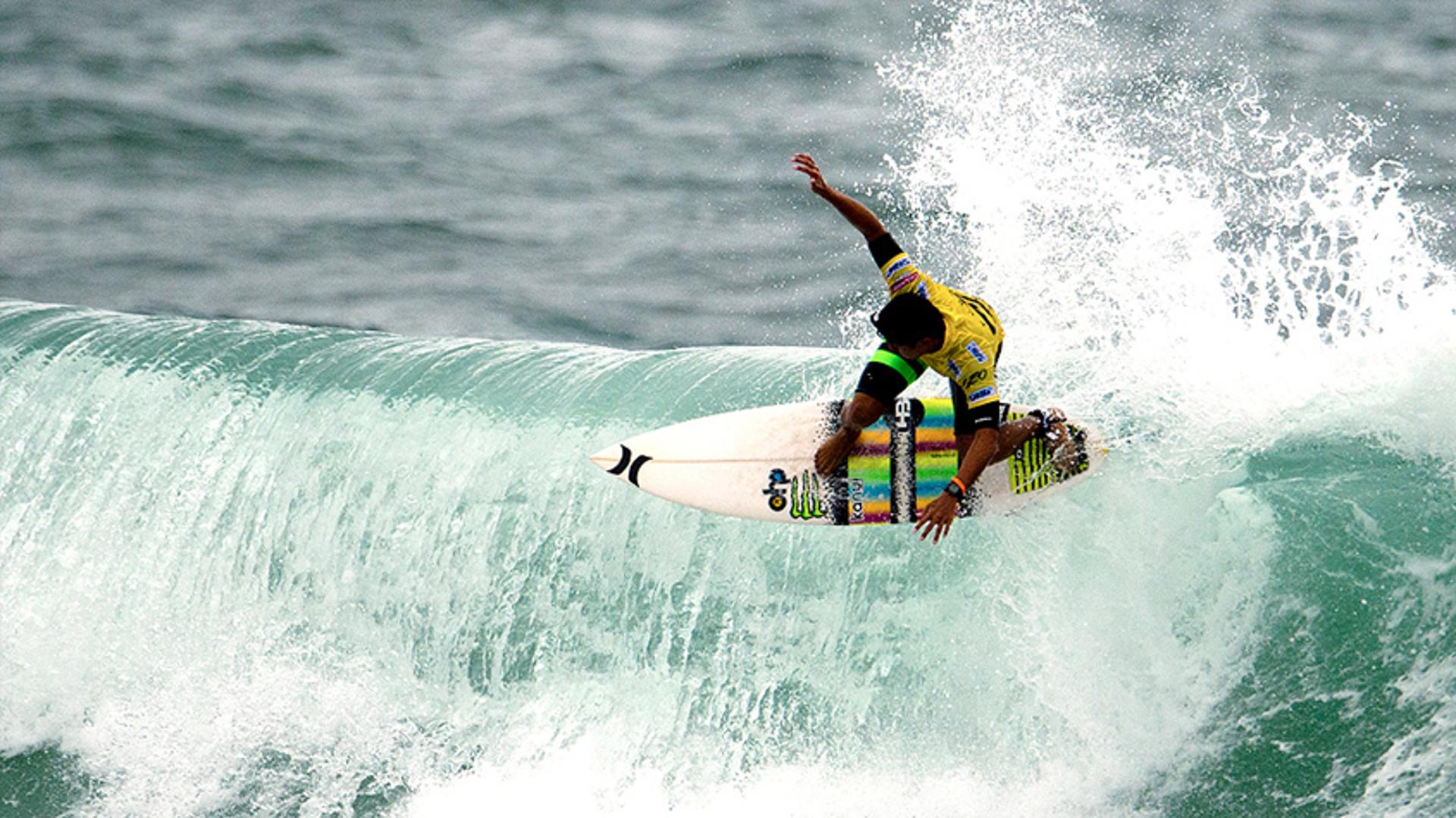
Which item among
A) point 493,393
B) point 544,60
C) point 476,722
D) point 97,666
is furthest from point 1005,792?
point 544,60

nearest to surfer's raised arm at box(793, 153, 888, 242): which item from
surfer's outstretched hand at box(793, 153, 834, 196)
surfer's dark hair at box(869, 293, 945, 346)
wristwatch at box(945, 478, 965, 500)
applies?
surfer's outstretched hand at box(793, 153, 834, 196)

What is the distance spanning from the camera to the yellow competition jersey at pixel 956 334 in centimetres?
627

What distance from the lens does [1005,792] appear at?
696cm

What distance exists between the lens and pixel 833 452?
6.96 metres

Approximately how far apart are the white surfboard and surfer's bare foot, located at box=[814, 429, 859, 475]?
1.7 inches

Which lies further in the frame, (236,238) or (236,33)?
(236,33)

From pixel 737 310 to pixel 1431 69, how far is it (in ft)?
30.0

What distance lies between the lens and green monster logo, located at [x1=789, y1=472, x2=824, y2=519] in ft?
23.2

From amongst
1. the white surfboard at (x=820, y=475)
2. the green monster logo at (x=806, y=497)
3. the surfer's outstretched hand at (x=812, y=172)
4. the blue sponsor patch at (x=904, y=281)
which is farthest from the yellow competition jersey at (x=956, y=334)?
the green monster logo at (x=806, y=497)

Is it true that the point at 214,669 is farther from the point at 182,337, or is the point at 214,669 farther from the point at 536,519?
the point at 182,337

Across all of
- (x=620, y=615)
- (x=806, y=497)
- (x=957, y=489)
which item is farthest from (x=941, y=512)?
(x=620, y=615)

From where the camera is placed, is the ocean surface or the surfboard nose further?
the surfboard nose

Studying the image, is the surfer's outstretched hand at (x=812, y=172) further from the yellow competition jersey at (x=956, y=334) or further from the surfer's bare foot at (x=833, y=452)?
the surfer's bare foot at (x=833, y=452)

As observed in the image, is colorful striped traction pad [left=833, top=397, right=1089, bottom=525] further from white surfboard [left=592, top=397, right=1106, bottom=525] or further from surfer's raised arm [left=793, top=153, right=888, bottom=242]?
surfer's raised arm [left=793, top=153, right=888, bottom=242]
